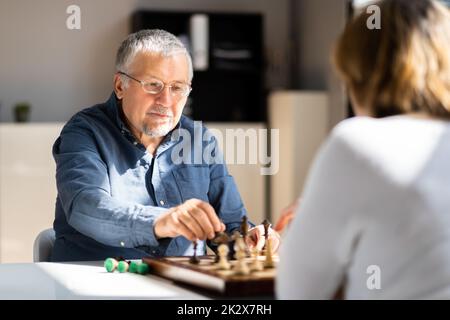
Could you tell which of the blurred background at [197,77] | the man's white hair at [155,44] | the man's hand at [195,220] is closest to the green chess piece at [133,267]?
the man's hand at [195,220]

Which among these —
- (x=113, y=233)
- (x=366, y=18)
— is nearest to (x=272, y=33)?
(x=113, y=233)

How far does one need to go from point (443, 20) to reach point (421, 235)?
338 mm

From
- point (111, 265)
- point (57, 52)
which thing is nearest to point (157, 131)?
point (111, 265)

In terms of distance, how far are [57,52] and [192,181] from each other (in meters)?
3.23

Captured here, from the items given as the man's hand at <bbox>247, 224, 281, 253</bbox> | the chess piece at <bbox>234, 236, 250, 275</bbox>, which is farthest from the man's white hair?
the chess piece at <bbox>234, 236, 250, 275</bbox>

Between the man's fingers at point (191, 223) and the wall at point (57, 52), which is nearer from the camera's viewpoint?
the man's fingers at point (191, 223)

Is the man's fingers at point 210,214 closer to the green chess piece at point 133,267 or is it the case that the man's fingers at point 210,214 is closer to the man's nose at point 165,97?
the green chess piece at point 133,267

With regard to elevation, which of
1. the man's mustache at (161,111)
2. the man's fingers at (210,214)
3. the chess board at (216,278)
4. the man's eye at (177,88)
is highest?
the man's eye at (177,88)

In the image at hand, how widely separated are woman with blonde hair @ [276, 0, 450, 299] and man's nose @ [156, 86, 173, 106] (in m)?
1.08

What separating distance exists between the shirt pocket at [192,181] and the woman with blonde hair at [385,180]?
3.44 feet

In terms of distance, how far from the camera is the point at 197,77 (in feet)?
18.4

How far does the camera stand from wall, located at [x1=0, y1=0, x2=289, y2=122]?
203 inches

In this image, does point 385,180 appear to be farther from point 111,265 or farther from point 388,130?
point 111,265

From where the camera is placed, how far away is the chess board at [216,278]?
1.40m
